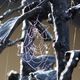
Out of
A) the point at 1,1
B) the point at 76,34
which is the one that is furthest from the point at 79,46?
the point at 1,1

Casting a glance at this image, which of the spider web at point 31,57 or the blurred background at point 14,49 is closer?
the spider web at point 31,57

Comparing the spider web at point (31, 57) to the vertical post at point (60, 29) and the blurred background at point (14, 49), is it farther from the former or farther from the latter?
the blurred background at point (14, 49)

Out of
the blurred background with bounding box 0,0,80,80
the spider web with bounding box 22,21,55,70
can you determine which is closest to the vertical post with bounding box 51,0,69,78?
the spider web with bounding box 22,21,55,70

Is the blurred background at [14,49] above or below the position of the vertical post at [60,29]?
below

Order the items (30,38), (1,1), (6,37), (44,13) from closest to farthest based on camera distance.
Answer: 1. (6,37)
2. (44,13)
3. (30,38)
4. (1,1)

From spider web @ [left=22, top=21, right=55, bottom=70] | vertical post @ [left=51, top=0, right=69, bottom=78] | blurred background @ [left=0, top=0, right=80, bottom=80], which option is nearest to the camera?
vertical post @ [left=51, top=0, right=69, bottom=78]

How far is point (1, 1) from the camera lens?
442 cm

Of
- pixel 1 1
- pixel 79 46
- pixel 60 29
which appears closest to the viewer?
pixel 60 29

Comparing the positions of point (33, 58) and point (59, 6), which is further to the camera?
point (33, 58)

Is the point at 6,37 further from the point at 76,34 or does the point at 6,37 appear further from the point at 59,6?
the point at 76,34

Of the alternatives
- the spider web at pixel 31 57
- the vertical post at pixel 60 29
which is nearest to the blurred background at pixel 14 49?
the spider web at pixel 31 57

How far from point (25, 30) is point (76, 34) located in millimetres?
1721

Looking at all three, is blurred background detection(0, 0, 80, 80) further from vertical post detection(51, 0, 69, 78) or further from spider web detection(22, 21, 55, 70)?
vertical post detection(51, 0, 69, 78)

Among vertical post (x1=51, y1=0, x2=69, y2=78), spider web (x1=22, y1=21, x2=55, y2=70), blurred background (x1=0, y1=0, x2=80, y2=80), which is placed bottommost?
blurred background (x1=0, y1=0, x2=80, y2=80)
